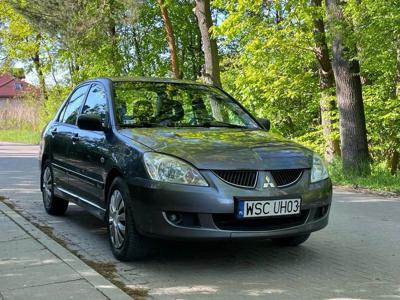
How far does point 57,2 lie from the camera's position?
24.9 meters

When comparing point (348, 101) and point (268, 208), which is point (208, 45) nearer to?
point (348, 101)

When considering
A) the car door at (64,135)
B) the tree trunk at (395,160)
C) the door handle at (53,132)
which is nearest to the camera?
the car door at (64,135)

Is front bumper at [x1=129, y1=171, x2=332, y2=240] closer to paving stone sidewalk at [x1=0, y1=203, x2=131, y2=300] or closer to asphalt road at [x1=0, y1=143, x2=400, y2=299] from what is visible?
asphalt road at [x1=0, y1=143, x2=400, y2=299]

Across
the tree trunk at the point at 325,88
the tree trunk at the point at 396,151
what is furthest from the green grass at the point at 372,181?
the tree trunk at the point at 325,88

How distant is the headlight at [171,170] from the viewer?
4.74 metres

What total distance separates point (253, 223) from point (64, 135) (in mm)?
3096

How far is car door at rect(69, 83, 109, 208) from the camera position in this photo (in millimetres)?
5727

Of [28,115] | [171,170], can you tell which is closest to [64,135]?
[171,170]

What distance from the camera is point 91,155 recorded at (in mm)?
5934

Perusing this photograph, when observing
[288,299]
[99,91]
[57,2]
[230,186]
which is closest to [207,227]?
[230,186]

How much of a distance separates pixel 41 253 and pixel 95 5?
21.3 m

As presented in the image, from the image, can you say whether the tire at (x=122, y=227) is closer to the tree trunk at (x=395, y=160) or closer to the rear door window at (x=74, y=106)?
the rear door window at (x=74, y=106)

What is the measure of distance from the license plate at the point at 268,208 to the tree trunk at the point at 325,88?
1178 centimetres

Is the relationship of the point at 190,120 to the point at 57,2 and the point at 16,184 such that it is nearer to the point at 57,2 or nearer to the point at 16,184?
the point at 16,184
